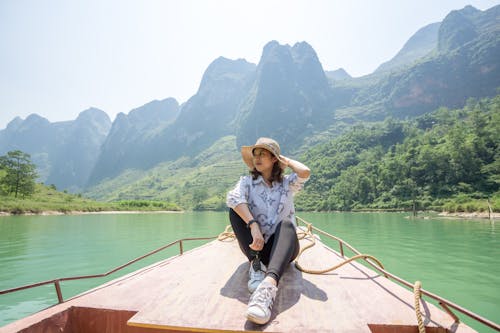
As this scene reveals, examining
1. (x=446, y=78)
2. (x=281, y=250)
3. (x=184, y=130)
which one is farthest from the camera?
(x=184, y=130)

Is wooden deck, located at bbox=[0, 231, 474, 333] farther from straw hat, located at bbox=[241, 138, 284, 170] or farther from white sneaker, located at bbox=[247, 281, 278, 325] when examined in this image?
straw hat, located at bbox=[241, 138, 284, 170]

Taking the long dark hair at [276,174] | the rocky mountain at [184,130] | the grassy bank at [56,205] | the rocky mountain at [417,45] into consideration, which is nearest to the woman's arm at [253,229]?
the long dark hair at [276,174]

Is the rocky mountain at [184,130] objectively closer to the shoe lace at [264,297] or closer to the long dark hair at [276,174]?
the long dark hair at [276,174]

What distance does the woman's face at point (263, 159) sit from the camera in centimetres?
264

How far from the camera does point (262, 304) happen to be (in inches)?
62.3

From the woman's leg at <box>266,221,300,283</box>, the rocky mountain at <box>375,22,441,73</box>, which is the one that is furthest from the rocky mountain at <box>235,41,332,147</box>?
the woman's leg at <box>266,221,300,283</box>

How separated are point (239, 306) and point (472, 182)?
48.8 m

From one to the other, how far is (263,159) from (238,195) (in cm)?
43

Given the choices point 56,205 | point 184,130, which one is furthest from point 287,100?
point 56,205

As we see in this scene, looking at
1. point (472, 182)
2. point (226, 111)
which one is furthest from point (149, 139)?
point (472, 182)

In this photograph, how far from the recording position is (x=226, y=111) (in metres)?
166

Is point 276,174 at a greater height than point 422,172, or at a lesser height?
lesser

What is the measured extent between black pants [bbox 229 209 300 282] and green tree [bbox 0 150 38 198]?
5104 cm

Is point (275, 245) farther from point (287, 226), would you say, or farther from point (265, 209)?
point (265, 209)
